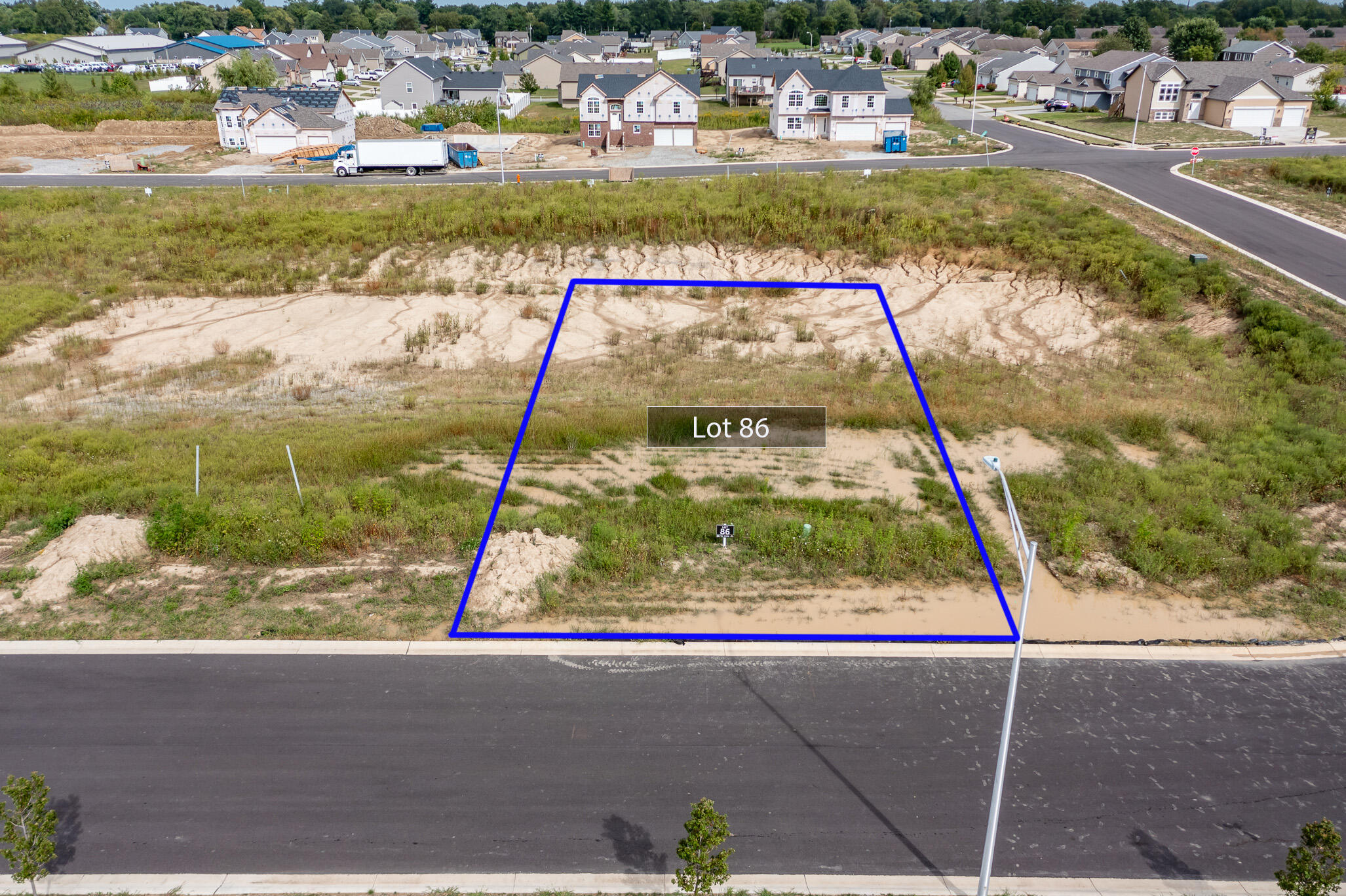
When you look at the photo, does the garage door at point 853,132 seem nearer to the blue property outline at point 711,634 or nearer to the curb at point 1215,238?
the curb at point 1215,238

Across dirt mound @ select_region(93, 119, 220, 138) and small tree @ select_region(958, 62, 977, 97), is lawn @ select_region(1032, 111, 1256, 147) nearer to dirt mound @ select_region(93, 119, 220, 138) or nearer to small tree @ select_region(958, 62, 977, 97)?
small tree @ select_region(958, 62, 977, 97)

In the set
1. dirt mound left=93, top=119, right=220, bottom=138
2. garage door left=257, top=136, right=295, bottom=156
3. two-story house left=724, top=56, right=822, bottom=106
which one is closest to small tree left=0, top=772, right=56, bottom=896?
garage door left=257, top=136, right=295, bottom=156

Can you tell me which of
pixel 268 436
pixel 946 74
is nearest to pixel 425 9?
pixel 946 74

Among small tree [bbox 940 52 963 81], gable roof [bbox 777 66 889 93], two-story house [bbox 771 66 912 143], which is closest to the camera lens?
gable roof [bbox 777 66 889 93]

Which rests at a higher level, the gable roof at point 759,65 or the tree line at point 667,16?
the tree line at point 667,16

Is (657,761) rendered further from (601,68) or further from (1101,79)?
(1101,79)

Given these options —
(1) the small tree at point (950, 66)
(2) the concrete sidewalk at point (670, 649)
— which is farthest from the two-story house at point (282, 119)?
(1) the small tree at point (950, 66)

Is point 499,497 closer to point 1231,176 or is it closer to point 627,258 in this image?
point 627,258
